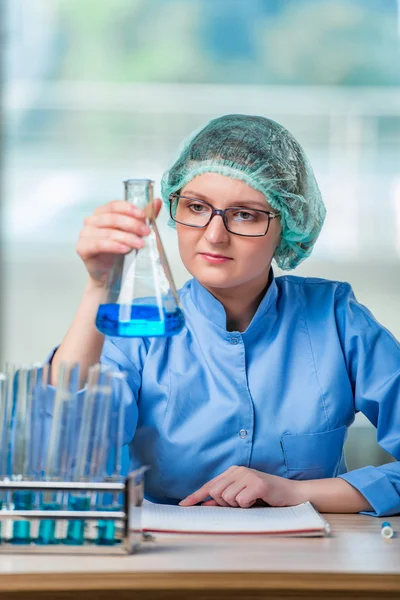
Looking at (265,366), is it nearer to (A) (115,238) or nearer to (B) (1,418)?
(A) (115,238)

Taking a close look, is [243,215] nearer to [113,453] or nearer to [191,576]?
[113,453]

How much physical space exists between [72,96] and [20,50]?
35cm

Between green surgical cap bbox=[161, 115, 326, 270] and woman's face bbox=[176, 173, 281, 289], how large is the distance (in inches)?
A: 1.1

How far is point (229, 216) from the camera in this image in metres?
1.53

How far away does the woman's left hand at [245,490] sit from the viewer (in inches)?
53.9

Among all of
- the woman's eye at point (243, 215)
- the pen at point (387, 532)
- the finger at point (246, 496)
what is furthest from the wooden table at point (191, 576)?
the woman's eye at point (243, 215)

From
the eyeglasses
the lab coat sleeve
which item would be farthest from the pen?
the eyeglasses

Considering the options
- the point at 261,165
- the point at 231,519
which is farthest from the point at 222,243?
the point at 231,519

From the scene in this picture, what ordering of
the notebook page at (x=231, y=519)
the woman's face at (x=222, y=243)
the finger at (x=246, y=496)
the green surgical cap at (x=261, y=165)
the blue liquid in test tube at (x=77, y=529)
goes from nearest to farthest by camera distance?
1. the blue liquid in test tube at (x=77, y=529)
2. the notebook page at (x=231, y=519)
3. the finger at (x=246, y=496)
4. the woman's face at (x=222, y=243)
5. the green surgical cap at (x=261, y=165)

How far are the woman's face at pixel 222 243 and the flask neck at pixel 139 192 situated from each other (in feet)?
0.88

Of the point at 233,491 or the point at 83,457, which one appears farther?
the point at 233,491

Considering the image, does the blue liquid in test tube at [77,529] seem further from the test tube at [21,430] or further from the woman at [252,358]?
the woman at [252,358]

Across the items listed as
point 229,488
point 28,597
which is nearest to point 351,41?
point 229,488

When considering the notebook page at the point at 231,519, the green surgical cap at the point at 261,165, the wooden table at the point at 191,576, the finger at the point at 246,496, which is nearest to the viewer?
the wooden table at the point at 191,576
